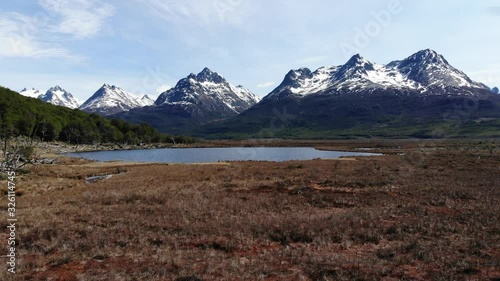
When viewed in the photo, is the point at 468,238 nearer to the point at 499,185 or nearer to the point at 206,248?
the point at 206,248

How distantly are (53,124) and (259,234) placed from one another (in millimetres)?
153627

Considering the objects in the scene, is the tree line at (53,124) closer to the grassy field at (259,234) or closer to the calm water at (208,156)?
the calm water at (208,156)

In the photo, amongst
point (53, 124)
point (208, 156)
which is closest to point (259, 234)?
point (208, 156)

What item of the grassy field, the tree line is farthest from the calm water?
the grassy field

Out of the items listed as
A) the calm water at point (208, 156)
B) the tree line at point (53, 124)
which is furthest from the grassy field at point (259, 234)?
the tree line at point (53, 124)

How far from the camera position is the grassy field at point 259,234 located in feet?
42.3

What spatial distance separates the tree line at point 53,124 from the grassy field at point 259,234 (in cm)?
11397

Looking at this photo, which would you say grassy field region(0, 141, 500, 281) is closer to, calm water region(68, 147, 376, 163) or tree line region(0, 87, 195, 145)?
calm water region(68, 147, 376, 163)

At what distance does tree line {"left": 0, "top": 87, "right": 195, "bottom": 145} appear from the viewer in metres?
134

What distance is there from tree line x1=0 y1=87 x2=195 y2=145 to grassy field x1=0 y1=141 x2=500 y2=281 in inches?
4487

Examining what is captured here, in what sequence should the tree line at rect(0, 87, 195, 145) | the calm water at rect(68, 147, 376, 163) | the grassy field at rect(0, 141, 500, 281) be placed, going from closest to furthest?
the grassy field at rect(0, 141, 500, 281)
the calm water at rect(68, 147, 376, 163)
the tree line at rect(0, 87, 195, 145)

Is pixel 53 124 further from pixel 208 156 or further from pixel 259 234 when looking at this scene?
pixel 259 234

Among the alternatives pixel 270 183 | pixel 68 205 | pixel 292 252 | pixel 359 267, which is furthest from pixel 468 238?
pixel 68 205

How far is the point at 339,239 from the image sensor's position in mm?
17438
